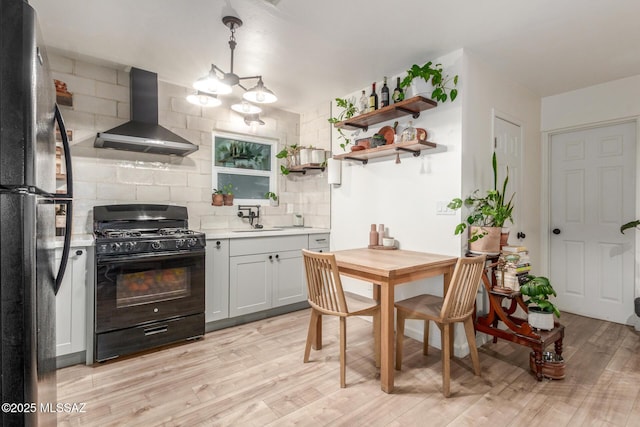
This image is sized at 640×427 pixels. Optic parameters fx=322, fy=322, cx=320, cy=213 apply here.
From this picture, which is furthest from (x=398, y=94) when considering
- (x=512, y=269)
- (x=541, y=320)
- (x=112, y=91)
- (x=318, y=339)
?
(x=112, y=91)

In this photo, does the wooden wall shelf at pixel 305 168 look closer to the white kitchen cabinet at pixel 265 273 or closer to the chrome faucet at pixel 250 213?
the chrome faucet at pixel 250 213

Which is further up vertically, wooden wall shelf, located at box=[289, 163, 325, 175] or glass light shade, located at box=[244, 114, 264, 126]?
glass light shade, located at box=[244, 114, 264, 126]

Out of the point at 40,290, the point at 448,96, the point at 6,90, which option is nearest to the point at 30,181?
the point at 6,90

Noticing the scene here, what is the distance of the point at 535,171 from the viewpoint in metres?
3.55

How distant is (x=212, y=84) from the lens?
2.21 metres

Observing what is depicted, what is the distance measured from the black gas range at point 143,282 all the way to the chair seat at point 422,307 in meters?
1.77

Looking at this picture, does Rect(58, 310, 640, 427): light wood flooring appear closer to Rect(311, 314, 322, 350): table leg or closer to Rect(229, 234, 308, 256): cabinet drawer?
Rect(311, 314, 322, 350): table leg

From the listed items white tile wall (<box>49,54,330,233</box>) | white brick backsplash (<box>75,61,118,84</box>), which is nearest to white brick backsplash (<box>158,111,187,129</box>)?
white tile wall (<box>49,54,330,233</box>)

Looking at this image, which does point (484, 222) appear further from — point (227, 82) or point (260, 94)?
point (227, 82)

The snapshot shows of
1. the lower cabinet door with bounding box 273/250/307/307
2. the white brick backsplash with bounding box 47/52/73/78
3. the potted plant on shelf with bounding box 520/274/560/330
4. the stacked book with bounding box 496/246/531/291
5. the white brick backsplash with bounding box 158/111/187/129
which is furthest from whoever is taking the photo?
the lower cabinet door with bounding box 273/250/307/307

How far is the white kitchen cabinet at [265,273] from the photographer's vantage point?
3174 mm

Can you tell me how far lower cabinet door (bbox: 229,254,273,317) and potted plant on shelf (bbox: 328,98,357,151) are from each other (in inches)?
59.0

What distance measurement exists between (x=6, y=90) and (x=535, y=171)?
13.7 feet

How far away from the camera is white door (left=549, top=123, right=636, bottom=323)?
3215 mm
